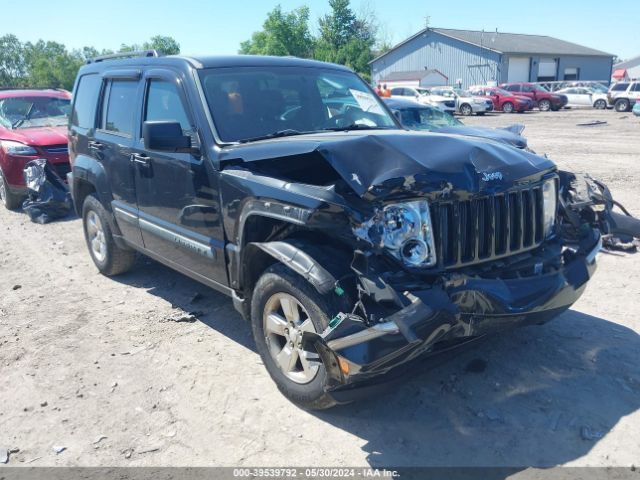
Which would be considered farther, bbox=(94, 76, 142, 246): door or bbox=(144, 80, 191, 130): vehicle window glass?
bbox=(94, 76, 142, 246): door

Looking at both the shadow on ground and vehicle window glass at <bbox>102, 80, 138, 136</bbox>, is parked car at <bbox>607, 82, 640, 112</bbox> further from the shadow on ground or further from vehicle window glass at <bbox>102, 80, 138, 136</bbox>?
vehicle window glass at <bbox>102, 80, 138, 136</bbox>

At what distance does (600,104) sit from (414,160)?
124 feet

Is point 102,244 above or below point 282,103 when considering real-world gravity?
below

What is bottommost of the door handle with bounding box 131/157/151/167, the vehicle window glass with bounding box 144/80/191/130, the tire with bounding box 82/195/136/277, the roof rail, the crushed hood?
the tire with bounding box 82/195/136/277

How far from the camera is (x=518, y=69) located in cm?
4975

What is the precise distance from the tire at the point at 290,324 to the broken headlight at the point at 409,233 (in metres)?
0.43

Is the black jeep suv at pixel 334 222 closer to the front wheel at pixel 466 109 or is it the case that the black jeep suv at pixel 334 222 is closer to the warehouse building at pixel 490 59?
the front wheel at pixel 466 109

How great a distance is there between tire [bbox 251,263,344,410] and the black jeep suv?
0.01 meters

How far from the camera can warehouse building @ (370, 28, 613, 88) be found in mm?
48812

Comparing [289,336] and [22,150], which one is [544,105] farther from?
[289,336]

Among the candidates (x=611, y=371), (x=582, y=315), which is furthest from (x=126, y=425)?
(x=582, y=315)

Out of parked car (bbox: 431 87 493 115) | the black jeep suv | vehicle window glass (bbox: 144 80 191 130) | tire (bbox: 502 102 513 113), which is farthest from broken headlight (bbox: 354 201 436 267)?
tire (bbox: 502 102 513 113)

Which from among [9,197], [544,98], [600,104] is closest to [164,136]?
[9,197]

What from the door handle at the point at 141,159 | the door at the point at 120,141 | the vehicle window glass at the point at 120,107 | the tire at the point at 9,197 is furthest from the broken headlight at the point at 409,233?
the tire at the point at 9,197
